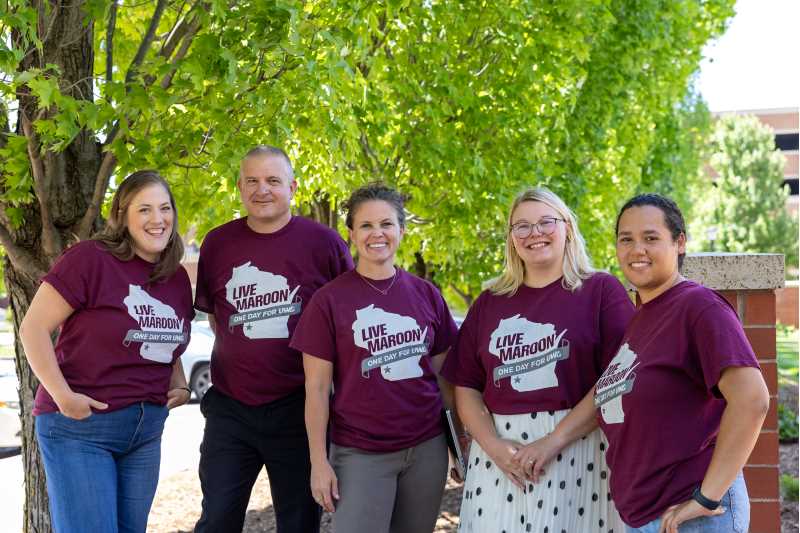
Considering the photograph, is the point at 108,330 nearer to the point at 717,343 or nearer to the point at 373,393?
the point at 373,393

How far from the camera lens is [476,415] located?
3.27m

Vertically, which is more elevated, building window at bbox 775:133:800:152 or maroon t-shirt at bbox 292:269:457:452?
building window at bbox 775:133:800:152

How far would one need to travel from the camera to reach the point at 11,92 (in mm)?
3553

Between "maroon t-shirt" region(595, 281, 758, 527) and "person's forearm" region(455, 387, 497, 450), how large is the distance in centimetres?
62

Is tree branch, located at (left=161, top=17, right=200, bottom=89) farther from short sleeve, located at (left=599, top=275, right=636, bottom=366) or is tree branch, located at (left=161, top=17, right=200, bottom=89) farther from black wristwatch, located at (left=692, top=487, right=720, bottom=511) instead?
black wristwatch, located at (left=692, top=487, right=720, bottom=511)

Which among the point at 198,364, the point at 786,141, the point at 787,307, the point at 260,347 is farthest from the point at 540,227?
the point at 786,141

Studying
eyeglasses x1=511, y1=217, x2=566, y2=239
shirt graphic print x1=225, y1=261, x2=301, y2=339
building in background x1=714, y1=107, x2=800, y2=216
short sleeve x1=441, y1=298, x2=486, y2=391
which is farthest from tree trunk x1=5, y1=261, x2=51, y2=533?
building in background x1=714, y1=107, x2=800, y2=216

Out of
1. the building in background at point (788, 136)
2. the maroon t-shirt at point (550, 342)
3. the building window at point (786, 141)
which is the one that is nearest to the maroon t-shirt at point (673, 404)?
the maroon t-shirt at point (550, 342)

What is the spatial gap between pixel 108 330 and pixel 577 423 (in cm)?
182

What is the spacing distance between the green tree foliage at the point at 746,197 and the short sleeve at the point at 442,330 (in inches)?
1553

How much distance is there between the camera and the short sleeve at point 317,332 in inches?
131

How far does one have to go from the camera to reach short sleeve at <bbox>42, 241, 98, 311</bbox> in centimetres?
327

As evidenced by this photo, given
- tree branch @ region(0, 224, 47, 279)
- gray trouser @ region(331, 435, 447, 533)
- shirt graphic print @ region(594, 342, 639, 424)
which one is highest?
tree branch @ region(0, 224, 47, 279)

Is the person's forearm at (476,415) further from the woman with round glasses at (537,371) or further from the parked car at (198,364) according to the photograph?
the parked car at (198,364)
